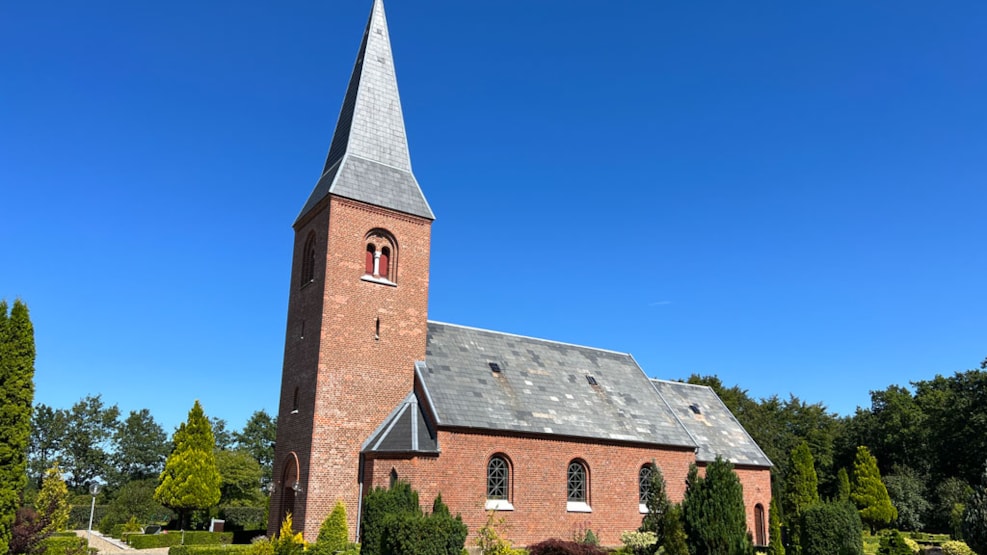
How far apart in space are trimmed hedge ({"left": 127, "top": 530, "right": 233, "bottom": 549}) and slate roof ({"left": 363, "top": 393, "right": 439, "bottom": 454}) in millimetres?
13078

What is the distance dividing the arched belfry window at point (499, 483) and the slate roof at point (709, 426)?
10728 millimetres

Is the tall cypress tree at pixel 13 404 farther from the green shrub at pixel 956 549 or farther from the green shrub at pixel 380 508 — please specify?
the green shrub at pixel 956 549

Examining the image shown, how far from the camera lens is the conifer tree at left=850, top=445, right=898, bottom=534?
4600 centimetres

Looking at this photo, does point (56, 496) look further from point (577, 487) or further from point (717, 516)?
point (717, 516)

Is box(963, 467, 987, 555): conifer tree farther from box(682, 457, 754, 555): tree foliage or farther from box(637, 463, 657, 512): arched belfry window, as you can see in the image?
box(637, 463, 657, 512): arched belfry window

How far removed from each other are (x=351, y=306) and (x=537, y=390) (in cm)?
859

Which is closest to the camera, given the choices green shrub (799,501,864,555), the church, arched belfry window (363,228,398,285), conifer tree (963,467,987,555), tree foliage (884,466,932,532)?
conifer tree (963,467,987,555)

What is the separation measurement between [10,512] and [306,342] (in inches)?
432

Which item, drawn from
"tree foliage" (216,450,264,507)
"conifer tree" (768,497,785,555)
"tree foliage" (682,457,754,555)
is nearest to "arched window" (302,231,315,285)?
"tree foliage" (682,457,754,555)

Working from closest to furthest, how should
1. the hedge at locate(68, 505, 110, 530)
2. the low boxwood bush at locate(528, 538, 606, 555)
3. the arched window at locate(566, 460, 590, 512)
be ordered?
the low boxwood bush at locate(528, 538, 606, 555), the arched window at locate(566, 460, 590, 512), the hedge at locate(68, 505, 110, 530)

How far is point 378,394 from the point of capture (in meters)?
25.8

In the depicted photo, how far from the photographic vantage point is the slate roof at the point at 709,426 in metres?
33.1

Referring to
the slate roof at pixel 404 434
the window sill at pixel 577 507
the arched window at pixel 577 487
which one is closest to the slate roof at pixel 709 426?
the arched window at pixel 577 487

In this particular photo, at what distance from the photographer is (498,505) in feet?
82.0
